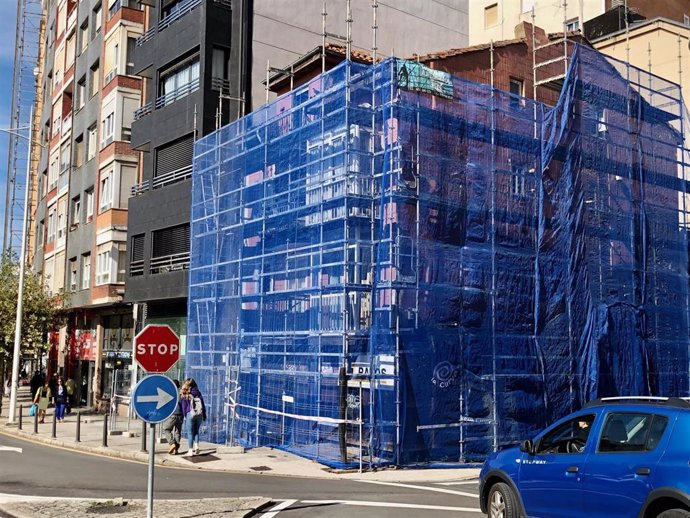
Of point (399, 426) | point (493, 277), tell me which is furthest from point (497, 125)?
point (399, 426)

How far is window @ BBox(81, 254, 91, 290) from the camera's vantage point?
113ft

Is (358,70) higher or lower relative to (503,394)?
higher

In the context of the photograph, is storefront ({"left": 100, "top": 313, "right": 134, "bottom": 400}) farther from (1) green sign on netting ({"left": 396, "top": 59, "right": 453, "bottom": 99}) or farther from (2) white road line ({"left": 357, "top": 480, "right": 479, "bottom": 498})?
(2) white road line ({"left": 357, "top": 480, "right": 479, "bottom": 498})

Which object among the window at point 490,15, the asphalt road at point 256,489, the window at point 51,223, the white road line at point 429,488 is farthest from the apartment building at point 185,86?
the white road line at point 429,488

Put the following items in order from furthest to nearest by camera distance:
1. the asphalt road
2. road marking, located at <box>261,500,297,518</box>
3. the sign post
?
1. the asphalt road
2. road marking, located at <box>261,500,297,518</box>
3. the sign post

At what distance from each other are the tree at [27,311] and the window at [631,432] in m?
30.2

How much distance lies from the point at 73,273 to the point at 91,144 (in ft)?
20.2

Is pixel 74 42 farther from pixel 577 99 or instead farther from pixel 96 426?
pixel 577 99

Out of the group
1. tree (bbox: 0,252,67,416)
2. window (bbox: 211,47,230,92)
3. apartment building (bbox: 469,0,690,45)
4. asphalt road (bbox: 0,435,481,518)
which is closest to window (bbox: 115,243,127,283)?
tree (bbox: 0,252,67,416)

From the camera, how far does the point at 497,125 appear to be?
61.0ft

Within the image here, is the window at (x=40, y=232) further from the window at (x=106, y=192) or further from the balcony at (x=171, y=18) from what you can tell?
the balcony at (x=171, y=18)

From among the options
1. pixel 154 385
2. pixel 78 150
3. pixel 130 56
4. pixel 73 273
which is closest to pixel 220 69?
pixel 130 56

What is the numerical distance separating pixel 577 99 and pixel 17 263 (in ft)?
92.6

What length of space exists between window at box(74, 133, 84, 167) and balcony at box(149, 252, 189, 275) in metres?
11.9
